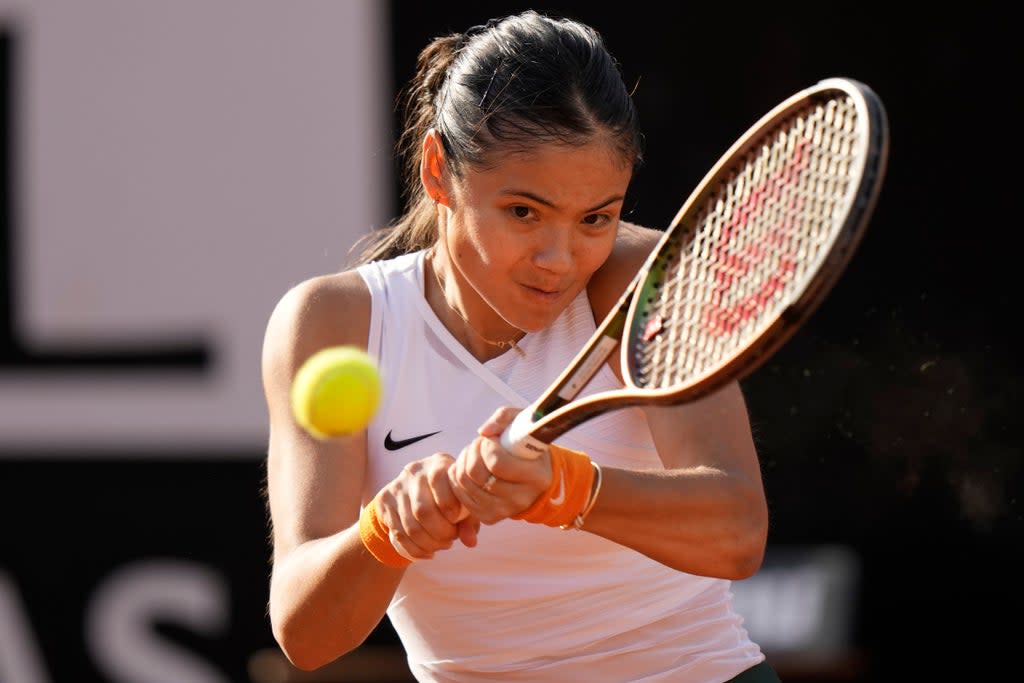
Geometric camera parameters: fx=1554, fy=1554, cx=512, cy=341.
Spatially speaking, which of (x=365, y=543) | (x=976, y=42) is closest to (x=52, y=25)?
(x=976, y=42)

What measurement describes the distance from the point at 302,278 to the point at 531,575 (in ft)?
6.71

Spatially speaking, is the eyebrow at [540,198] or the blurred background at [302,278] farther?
the blurred background at [302,278]

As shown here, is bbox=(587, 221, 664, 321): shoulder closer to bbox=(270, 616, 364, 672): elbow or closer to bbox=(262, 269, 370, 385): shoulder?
bbox=(262, 269, 370, 385): shoulder

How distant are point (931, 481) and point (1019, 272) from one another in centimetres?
54

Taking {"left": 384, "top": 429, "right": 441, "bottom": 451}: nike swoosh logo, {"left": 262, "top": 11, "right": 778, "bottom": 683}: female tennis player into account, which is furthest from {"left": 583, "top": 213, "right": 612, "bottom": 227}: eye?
{"left": 384, "top": 429, "right": 441, "bottom": 451}: nike swoosh logo

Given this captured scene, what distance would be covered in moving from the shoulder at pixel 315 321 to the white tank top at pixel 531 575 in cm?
3

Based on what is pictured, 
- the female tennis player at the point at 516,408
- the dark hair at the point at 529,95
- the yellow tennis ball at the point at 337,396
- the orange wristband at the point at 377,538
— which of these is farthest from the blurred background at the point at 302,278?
the orange wristband at the point at 377,538

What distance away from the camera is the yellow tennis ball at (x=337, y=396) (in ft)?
6.36

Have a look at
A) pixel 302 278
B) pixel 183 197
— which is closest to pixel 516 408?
pixel 302 278

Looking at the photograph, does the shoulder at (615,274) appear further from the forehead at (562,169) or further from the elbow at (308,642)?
the elbow at (308,642)

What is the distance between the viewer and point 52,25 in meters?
4.16

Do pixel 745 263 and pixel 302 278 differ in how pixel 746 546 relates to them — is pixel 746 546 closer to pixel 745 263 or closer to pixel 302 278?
pixel 745 263

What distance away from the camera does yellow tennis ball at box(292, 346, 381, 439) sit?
1.94 meters

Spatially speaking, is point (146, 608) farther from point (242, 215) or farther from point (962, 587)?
point (962, 587)
